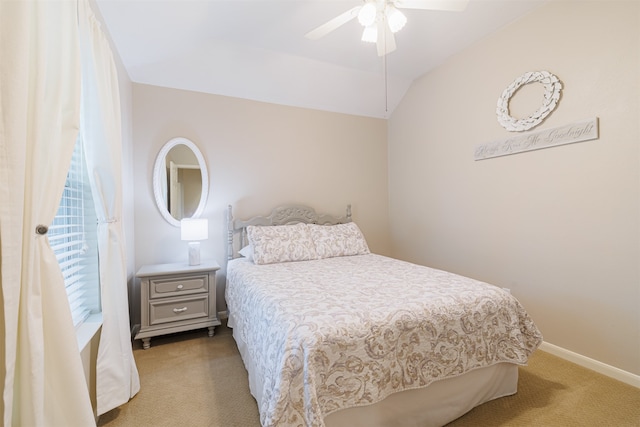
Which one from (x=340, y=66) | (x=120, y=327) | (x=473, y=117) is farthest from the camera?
(x=340, y=66)

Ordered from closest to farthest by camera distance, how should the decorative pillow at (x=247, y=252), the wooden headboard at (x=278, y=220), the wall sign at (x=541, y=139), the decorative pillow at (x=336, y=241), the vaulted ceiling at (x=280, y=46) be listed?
the wall sign at (x=541, y=139) < the vaulted ceiling at (x=280, y=46) < the decorative pillow at (x=247, y=252) < the decorative pillow at (x=336, y=241) < the wooden headboard at (x=278, y=220)

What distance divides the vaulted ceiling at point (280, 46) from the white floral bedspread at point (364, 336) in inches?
83.7

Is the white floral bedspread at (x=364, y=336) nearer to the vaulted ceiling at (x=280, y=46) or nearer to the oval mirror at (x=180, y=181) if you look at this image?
the oval mirror at (x=180, y=181)

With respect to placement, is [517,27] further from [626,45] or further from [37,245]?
[37,245]

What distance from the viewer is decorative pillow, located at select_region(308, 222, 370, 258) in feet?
9.77

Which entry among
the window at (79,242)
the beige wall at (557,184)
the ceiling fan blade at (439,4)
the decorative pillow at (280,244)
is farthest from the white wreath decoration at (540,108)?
the window at (79,242)

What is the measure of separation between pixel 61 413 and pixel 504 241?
3.15 metres

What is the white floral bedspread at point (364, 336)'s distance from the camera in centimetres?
121

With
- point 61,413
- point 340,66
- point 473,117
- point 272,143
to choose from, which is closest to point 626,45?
point 473,117

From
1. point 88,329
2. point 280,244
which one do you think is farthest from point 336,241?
point 88,329

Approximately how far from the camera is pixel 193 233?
8.78 ft

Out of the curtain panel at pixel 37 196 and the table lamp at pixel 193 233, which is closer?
the curtain panel at pixel 37 196

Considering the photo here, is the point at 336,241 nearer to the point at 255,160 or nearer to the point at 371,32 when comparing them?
the point at 255,160

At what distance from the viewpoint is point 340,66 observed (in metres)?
3.19
